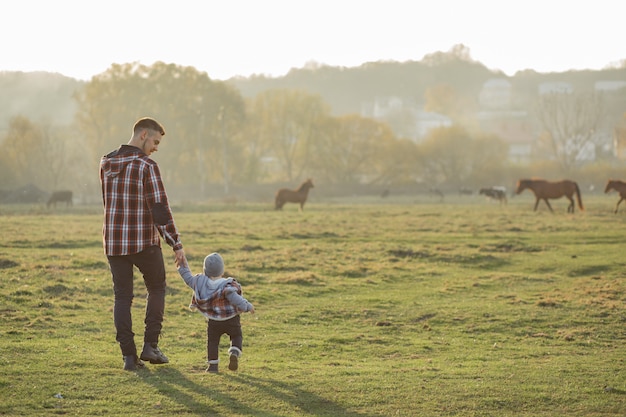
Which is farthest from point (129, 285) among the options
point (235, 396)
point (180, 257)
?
point (235, 396)

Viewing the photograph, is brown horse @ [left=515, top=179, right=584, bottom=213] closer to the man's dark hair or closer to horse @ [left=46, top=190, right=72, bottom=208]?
horse @ [left=46, top=190, right=72, bottom=208]

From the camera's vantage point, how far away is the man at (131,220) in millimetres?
9227

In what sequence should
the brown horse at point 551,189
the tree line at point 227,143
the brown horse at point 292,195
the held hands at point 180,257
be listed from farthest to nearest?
the tree line at point 227,143 < the brown horse at point 292,195 < the brown horse at point 551,189 < the held hands at point 180,257

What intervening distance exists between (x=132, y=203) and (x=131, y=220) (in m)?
0.18

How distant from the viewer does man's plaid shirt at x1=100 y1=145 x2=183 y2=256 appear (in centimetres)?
922

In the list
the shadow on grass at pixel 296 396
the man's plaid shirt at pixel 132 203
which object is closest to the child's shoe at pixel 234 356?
the shadow on grass at pixel 296 396

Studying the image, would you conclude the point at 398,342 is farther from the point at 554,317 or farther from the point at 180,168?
the point at 180,168

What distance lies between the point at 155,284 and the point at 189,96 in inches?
2997

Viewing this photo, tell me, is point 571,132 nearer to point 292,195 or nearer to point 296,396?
point 292,195

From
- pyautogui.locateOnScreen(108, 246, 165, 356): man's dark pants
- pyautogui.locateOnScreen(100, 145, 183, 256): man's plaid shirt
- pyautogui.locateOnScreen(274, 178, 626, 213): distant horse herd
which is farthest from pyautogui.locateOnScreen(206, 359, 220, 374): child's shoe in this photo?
pyautogui.locateOnScreen(274, 178, 626, 213): distant horse herd

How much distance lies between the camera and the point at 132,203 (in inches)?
365

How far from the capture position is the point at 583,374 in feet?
32.4

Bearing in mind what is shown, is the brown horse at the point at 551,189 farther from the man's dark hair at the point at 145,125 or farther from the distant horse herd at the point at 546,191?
the man's dark hair at the point at 145,125

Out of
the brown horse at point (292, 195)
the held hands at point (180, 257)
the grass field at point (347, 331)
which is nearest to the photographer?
the grass field at point (347, 331)
